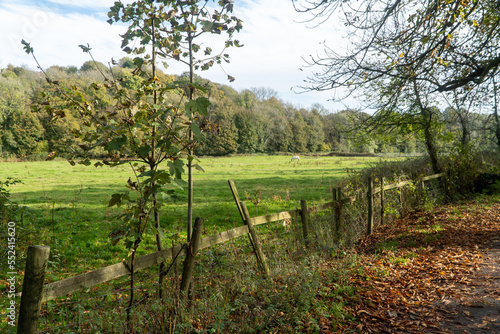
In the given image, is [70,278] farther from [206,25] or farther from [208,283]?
[206,25]

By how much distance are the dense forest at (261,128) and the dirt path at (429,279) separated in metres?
3.38

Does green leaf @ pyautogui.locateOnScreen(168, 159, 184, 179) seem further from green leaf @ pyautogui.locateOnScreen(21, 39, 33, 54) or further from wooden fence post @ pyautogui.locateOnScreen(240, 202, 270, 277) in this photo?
wooden fence post @ pyautogui.locateOnScreen(240, 202, 270, 277)

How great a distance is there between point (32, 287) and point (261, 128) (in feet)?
210

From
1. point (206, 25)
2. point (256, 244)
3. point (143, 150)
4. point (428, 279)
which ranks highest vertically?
point (206, 25)

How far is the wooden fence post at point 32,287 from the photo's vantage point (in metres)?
2.02

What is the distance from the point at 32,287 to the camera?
205 cm

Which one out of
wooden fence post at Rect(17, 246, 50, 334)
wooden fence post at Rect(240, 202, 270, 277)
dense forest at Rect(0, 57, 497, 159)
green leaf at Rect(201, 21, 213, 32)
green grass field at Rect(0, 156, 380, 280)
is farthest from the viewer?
dense forest at Rect(0, 57, 497, 159)

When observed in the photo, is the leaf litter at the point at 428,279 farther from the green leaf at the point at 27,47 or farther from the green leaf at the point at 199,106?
the green leaf at the point at 27,47

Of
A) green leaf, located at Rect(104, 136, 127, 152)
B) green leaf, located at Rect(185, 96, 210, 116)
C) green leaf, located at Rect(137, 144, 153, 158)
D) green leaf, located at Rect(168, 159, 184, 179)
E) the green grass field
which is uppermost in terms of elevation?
green leaf, located at Rect(185, 96, 210, 116)

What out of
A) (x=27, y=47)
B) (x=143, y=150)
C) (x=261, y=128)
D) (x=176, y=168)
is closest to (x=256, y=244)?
(x=176, y=168)

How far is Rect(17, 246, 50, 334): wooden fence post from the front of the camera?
2016mm

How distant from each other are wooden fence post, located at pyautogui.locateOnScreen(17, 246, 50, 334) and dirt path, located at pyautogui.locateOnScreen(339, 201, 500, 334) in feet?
10.4

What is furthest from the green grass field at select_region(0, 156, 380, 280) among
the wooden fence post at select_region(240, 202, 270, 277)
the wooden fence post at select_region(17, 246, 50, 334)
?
the wooden fence post at select_region(240, 202, 270, 277)

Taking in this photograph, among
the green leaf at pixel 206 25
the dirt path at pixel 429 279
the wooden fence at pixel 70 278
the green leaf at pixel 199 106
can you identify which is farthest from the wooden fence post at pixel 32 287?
the dirt path at pixel 429 279
